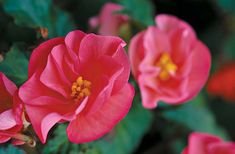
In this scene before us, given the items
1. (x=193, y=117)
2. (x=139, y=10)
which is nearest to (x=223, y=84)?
(x=193, y=117)

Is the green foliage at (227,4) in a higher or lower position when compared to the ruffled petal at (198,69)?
lower

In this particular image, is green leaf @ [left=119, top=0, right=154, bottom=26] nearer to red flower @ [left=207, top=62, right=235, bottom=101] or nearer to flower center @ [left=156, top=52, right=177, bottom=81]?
flower center @ [left=156, top=52, right=177, bottom=81]

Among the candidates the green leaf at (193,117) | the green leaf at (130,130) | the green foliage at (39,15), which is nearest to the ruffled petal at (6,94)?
the green foliage at (39,15)

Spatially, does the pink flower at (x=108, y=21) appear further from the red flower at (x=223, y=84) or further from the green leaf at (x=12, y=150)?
the red flower at (x=223, y=84)

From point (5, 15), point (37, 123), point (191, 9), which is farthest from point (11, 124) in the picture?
point (191, 9)

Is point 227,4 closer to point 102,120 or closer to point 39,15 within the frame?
point 39,15
